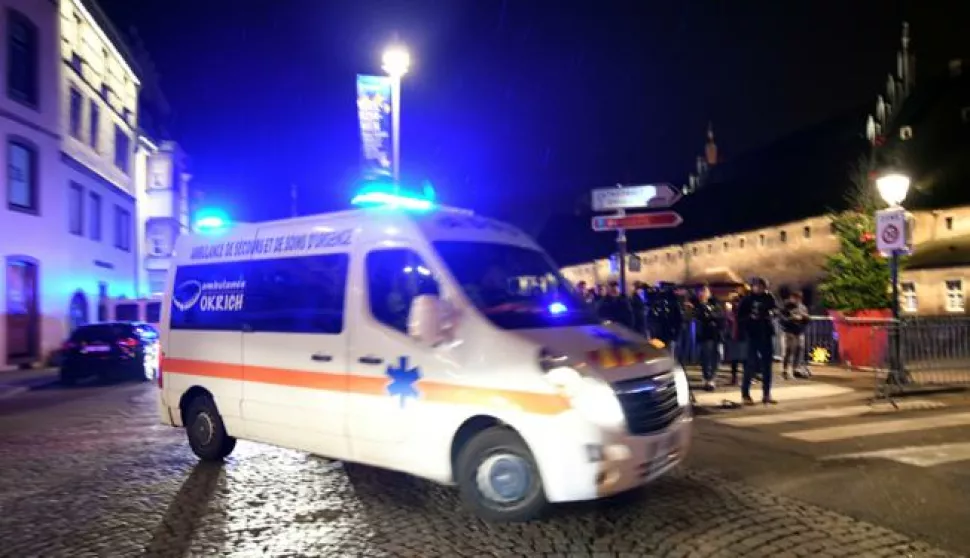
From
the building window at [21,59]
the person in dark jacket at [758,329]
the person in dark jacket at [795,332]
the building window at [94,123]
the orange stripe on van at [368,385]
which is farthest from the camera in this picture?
the building window at [94,123]

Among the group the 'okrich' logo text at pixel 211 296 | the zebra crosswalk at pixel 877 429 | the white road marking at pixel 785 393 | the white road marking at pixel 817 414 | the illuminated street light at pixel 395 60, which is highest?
the illuminated street light at pixel 395 60

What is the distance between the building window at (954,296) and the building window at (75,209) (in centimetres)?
2966

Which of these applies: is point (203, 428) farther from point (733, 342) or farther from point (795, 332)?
point (795, 332)

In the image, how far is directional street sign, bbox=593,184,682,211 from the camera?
45.8ft

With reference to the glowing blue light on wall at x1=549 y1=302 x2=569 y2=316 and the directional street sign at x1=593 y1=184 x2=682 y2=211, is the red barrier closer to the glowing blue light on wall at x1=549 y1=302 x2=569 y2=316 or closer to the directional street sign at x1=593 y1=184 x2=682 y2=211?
the directional street sign at x1=593 y1=184 x2=682 y2=211

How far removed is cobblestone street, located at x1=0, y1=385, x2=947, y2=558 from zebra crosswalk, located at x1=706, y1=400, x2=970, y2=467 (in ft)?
6.73

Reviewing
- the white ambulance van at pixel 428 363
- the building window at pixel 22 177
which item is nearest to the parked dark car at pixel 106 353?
the building window at pixel 22 177

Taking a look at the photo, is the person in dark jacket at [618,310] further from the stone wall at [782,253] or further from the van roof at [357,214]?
the stone wall at [782,253]

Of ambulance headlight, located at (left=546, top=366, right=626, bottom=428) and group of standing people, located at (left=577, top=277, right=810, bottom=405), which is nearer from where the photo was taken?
ambulance headlight, located at (left=546, top=366, right=626, bottom=428)

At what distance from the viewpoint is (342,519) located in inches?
227

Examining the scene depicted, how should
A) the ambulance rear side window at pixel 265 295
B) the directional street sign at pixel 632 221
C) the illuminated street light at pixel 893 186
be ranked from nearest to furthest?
the ambulance rear side window at pixel 265 295
the illuminated street light at pixel 893 186
the directional street sign at pixel 632 221

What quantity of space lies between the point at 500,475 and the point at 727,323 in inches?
373

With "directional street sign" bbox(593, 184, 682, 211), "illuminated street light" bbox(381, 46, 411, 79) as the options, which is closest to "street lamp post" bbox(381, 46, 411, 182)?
"illuminated street light" bbox(381, 46, 411, 79)

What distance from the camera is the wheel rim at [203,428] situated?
7.82 meters
